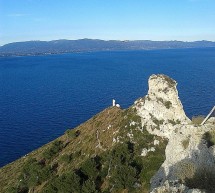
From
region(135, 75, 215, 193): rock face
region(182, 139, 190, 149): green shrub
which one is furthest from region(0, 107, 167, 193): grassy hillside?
region(182, 139, 190, 149): green shrub

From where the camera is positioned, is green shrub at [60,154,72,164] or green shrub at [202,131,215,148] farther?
green shrub at [60,154,72,164]

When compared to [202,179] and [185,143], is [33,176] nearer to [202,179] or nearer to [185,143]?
[185,143]

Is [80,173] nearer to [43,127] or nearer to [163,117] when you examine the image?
[163,117]

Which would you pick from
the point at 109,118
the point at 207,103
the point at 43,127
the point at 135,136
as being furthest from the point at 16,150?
the point at 207,103

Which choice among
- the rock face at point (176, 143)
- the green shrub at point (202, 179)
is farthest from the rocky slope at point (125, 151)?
the green shrub at point (202, 179)

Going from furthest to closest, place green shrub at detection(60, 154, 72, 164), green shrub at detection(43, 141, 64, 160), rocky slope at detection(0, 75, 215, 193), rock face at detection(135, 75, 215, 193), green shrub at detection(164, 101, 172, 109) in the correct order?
green shrub at detection(43, 141, 64, 160)
green shrub at detection(60, 154, 72, 164)
green shrub at detection(164, 101, 172, 109)
rocky slope at detection(0, 75, 215, 193)
rock face at detection(135, 75, 215, 193)

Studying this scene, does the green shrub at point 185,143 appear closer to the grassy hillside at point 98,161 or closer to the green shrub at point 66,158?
the grassy hillside at point 98,161

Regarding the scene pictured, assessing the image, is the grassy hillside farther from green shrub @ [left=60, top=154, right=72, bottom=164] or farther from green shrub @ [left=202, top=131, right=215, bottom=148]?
green shrub @ [left=202, top=131, right=215, bottom=148]

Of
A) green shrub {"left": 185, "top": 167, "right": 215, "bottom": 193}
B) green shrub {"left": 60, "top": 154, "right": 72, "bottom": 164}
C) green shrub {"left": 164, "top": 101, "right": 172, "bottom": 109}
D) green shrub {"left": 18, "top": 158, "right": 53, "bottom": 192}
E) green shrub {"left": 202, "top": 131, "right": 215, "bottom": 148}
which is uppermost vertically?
green shrub {"left": 202, "top": 131, "right": 215, "bottom": 148}
